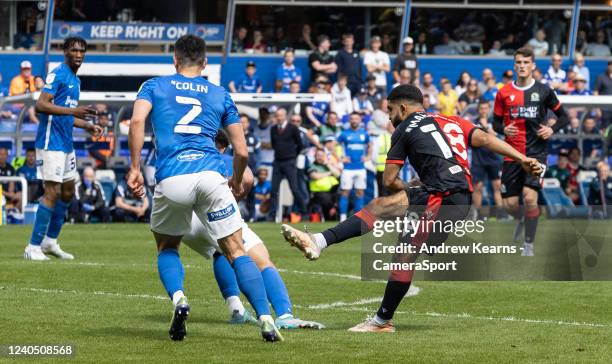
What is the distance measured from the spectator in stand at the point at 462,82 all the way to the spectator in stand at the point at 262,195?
17.4 feet

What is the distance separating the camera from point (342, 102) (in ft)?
91.5

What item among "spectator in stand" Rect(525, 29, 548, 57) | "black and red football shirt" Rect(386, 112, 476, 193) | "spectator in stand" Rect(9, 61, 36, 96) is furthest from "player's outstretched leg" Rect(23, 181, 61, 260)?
"spectator in stand" Rect(525, 29, 548, 57)

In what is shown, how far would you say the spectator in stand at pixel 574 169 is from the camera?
26.8 metres

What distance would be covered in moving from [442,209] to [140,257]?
308 inches

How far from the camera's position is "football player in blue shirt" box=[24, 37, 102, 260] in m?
15.6

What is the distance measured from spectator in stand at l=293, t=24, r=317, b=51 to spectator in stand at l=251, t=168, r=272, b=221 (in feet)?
18.6

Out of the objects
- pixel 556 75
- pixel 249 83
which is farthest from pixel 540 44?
pixel 249 83

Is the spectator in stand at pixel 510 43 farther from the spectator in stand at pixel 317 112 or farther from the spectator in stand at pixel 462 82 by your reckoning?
the spectator in stand at pixel 317 112

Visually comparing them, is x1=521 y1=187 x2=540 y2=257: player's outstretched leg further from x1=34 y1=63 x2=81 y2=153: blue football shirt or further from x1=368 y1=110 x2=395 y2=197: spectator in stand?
x1=368 y1=110 x2=395 y2=197: spectator in stand

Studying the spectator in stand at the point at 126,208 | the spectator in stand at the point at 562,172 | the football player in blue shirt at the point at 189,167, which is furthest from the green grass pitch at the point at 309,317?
the spectator in stand at the point at 562,172

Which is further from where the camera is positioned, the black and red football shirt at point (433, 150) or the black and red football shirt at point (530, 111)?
the black and red football shirt at point (530, 111)

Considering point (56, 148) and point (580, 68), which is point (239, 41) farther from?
point (56, 148)

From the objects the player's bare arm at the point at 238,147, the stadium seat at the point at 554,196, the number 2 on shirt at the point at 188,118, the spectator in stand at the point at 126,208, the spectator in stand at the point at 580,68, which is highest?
the number 2 on shirt at the point at 188,118

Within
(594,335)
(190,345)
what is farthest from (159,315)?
(594,335)
